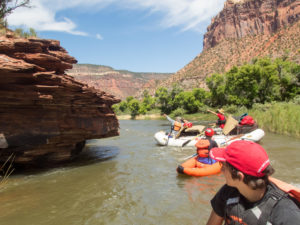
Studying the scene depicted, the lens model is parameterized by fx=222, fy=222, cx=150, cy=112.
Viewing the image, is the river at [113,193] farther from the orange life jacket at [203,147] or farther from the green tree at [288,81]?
the green tree at [288,81]

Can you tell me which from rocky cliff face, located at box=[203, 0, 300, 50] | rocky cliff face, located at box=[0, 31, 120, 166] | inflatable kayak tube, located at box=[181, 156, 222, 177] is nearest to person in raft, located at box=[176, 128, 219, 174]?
inflatable kayak tube, located at box=[181, 156, 222, 177]

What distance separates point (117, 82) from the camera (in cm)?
18000

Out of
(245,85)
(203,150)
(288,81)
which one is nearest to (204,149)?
(203,150)

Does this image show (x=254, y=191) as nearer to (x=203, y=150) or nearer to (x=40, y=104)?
(x=203, y=150)

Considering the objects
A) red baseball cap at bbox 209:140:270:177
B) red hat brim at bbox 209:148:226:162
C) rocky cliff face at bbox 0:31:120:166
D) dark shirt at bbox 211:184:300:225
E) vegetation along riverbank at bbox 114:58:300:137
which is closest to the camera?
dark shirt at bbox 211:184:300:225

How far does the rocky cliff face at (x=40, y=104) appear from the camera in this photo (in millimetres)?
6949

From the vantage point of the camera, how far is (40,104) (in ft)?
25.5

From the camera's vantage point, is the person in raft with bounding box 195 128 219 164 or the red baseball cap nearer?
the red baseball cap

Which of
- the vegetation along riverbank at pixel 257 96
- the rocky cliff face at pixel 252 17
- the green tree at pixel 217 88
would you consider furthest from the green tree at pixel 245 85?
the rocky cliff face at pixel 252 17

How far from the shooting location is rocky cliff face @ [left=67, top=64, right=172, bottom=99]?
166 m

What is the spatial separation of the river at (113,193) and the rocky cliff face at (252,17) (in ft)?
333

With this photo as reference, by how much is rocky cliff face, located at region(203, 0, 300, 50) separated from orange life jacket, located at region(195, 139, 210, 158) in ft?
331

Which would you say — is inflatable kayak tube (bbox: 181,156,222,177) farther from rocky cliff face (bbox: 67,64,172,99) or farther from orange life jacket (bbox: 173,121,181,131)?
rocky cliff face (bbox: 67,64,172,99)

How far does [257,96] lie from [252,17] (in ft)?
302
